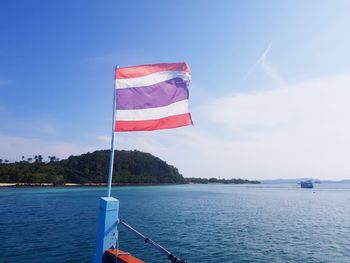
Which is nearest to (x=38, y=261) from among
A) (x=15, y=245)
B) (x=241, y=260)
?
(x=15, y=245)

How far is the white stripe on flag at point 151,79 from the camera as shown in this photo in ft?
33.1

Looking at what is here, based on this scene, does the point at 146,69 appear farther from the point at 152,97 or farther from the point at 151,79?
the point at 152,97

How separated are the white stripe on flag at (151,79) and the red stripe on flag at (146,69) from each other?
4.1 inches

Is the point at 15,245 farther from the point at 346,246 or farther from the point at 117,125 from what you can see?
the point at 346,246

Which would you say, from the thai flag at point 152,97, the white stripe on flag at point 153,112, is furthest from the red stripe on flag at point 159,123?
the white stripe on flag at point 153,112

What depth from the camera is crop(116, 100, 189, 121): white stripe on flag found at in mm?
9945

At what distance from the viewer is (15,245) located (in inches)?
1064

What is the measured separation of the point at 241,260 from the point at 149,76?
18.1 metres

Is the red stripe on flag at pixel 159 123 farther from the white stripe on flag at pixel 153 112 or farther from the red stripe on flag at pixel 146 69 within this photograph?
the red stripe on flag at pixel 146 69

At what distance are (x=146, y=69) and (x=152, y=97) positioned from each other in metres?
0.97

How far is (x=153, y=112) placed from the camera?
33.2 ft

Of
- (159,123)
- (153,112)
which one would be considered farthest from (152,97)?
(159,123)

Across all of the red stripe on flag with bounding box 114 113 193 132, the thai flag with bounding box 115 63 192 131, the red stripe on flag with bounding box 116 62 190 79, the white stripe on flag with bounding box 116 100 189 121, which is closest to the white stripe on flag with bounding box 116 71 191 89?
the thai flag with bounding box 115 63 192 131

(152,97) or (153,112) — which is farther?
(152,97)
